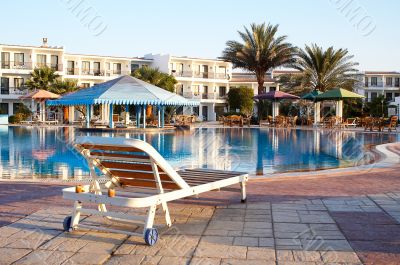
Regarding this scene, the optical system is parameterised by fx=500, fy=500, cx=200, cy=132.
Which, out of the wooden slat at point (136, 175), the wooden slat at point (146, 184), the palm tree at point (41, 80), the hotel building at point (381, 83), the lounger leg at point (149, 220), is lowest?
the lounger leg at point (149, 220)

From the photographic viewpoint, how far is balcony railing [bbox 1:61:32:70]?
48.7 metres

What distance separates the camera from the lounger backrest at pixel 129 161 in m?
4.29

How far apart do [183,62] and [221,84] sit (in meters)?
5.38

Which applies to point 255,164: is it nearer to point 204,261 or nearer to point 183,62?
point 204,261

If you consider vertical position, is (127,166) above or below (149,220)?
above

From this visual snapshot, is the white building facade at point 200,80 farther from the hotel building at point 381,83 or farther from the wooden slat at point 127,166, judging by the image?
the wooden slat at point 127,166

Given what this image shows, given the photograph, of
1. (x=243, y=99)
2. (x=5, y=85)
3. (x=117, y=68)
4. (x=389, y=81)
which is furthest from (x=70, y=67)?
(x=389, y=81)

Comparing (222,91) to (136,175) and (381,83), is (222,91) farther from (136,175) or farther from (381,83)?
(136,175)

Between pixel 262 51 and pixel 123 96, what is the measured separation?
62.8 feet

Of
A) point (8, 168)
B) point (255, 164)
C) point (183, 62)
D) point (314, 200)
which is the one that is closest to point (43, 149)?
point (8, 168)

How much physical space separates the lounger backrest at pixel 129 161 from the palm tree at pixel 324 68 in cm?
3715

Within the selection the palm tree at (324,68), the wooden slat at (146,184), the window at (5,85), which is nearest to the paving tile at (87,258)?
the wooden slat at (146,184)

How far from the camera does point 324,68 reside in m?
40.4

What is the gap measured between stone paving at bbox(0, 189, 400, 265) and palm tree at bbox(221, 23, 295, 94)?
126ft
